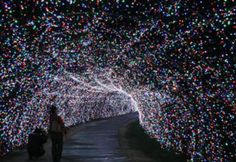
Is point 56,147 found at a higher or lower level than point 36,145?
lower

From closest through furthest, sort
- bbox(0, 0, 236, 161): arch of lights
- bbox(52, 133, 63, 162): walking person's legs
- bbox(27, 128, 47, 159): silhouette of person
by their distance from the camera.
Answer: bbox(0, 0, 236, 161): arch of lights → bbox(52, 133, 63, 162): walking person's legs → bbox(27, 128, 47, 159): silhouette of person

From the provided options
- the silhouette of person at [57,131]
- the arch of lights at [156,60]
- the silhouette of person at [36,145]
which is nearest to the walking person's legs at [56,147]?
the silhouette of person at [57,131]

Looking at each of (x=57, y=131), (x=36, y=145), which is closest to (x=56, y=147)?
(x=57, y=131)

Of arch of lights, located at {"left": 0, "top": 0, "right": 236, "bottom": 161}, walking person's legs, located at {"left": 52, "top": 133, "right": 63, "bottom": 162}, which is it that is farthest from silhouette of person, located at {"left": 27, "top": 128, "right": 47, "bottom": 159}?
walking person's legs, located at {"left": 52, "top": 133, "right": 63, "bottom": 162}

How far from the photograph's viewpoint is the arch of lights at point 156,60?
425 inches

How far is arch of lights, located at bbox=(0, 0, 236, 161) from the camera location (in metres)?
10.8

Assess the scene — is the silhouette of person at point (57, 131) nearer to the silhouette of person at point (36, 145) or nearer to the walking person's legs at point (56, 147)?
the walking person's legs at point (56, 147)

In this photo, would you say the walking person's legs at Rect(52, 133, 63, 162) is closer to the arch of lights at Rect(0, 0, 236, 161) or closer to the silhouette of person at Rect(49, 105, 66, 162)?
the silhouette of person at Rect(49, 105, 66, 162)

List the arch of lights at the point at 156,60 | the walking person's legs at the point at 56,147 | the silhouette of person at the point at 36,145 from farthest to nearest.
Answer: the silhouette of person at the point at 36,145, the walking person's legs at the point at 56,147, the arch of lights at the point at 156,60

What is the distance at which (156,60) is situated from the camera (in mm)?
16734

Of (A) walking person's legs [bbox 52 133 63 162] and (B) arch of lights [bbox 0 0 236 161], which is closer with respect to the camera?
(B) arch of lights [bbox 0 0 236 161]

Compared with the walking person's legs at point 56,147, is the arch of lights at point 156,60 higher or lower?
higher

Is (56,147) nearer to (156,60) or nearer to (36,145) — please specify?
(36,145)

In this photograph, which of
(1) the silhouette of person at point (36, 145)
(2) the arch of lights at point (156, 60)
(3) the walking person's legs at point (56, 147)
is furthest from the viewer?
(1) the silhouette of person at point (36, 145)
